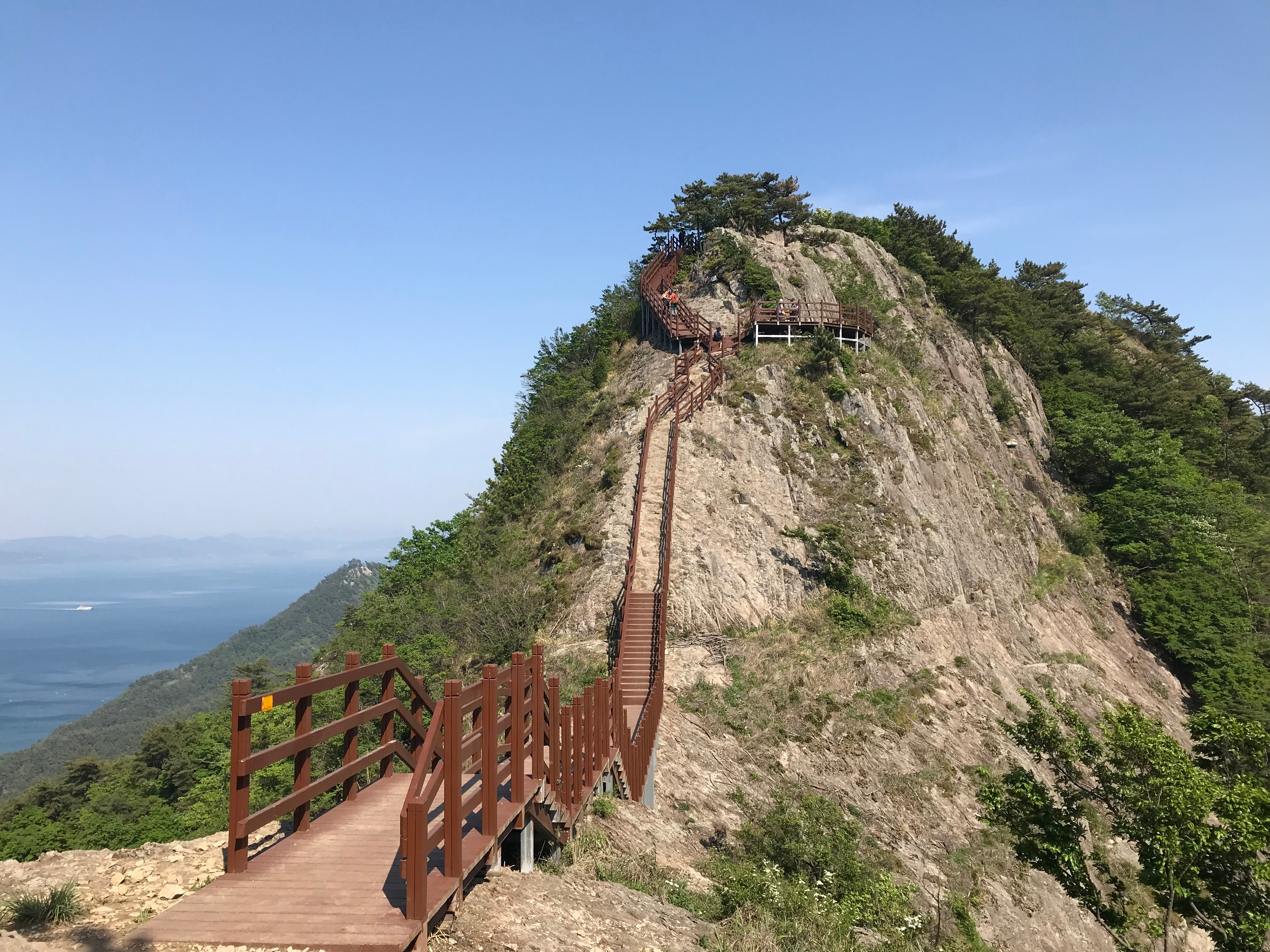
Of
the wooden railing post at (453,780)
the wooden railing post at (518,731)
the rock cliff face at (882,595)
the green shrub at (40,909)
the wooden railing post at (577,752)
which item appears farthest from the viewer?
the rock cliff face at (882,595)

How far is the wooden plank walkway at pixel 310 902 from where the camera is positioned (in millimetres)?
5586

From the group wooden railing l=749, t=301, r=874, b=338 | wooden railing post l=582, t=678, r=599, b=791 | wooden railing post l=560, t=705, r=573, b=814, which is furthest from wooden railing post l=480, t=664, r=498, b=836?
wooden railing l=749, t=301, r=874, b=338

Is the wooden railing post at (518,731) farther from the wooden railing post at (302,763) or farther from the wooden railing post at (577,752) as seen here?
the wooden railing post at (302,763)

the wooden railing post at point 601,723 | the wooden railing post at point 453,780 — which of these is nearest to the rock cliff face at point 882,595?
the wooden railing post at point 601,723

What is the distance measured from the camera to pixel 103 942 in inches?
225

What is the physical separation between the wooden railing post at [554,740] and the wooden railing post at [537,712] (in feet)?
0.41

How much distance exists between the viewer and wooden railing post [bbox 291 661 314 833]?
798cm

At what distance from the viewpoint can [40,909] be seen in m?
6.20

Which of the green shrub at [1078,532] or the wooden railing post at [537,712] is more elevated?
the green shrub at [1078,532]

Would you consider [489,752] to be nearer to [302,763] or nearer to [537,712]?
[537,712]

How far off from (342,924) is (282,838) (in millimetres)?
2661

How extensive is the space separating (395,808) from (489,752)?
6.15 feet

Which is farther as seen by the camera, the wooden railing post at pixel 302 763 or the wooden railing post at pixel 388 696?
the wooden railing post at pixel 388 696

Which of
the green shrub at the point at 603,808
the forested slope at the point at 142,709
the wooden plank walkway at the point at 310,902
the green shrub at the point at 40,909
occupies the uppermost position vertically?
the wooden plank walkway at the point at 310,902
